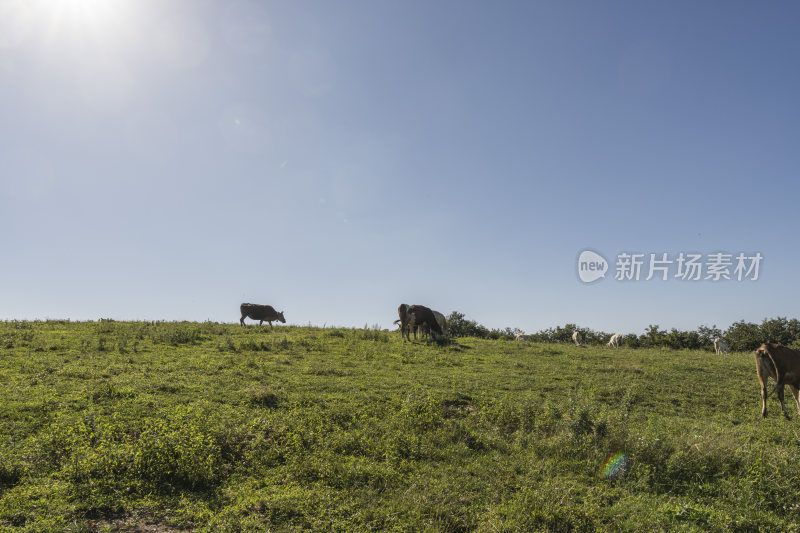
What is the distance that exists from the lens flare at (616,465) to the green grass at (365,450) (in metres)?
0.09

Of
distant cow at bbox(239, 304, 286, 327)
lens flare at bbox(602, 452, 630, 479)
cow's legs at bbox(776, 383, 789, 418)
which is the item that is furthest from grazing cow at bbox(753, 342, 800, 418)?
distant cow at bbox(239, 304, 286, 327)

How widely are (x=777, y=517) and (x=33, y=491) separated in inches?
456

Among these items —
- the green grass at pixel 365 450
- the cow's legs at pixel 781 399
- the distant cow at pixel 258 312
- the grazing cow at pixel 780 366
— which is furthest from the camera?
the distant cow at pixel 258 312

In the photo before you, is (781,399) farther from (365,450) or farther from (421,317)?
(421,317)

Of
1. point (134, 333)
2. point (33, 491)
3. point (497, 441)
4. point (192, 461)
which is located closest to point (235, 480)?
point (192, 461)

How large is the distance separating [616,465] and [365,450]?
506 centimetres

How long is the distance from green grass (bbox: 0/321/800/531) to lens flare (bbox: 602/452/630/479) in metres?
0.09

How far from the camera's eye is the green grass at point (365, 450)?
20.6ft

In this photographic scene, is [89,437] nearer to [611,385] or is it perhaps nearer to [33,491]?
[33,491]

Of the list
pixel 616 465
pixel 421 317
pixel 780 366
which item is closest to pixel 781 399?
pixel 780 366

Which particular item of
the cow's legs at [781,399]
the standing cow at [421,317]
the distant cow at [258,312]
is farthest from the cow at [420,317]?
the cow's legs at [781,399]

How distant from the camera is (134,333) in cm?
1873

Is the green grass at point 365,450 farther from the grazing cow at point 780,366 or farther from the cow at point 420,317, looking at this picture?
the cow at point 420,317

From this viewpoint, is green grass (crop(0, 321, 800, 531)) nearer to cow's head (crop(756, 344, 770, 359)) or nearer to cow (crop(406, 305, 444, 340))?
cow's head (crop(756, 344, 770, 359))
